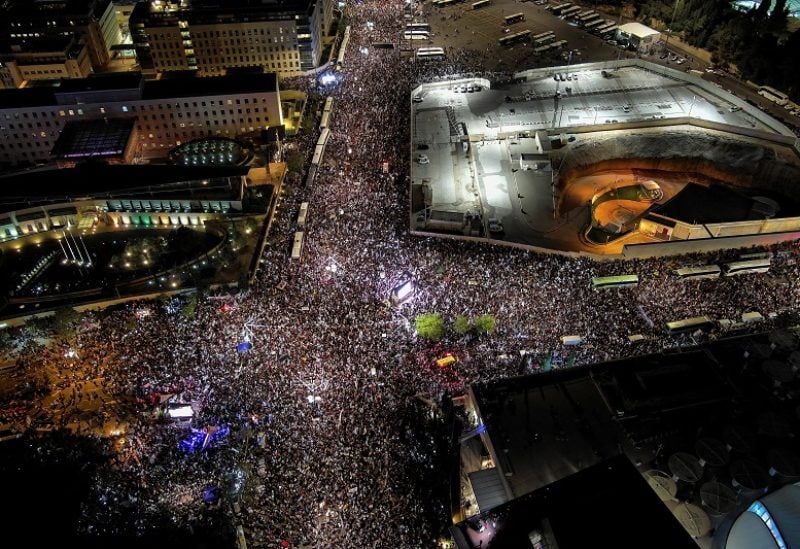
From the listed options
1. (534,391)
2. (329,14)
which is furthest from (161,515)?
(329,14)

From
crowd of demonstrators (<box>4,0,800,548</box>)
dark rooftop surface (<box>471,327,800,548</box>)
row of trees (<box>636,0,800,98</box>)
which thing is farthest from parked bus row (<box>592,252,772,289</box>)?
row of trees (<box>636,0,800,98</box>)

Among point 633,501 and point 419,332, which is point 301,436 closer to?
point 419,332

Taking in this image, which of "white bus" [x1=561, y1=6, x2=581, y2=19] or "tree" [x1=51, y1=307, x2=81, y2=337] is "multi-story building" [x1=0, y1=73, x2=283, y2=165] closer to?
"tree" [x1=51, y1=307, x2=81, y2=337]

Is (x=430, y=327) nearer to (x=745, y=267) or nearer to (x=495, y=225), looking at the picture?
(x=495, y=225)

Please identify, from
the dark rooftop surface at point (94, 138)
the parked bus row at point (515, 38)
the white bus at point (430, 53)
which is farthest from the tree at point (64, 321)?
the parked bus row at point (515, 38)

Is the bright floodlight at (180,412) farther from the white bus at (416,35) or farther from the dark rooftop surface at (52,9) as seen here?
the dark rooftop surface at (52,9)

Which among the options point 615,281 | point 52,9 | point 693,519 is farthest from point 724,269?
point 52,9
